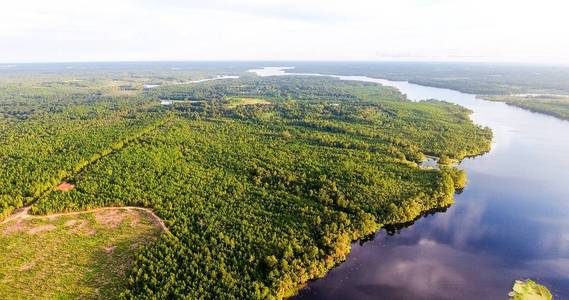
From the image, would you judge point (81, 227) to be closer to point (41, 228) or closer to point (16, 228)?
point (41, 228)

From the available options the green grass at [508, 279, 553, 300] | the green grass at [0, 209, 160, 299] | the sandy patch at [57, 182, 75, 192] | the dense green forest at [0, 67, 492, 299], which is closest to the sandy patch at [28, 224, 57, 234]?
the green grass at [0, 209, 160, 299]

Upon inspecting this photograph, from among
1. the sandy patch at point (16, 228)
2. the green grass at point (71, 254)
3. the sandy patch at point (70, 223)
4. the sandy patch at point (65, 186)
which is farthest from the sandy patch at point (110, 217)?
the sandy patch at point (65, 186)

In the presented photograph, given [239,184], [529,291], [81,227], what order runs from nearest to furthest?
[529,291] → [81,227] → [239,184]

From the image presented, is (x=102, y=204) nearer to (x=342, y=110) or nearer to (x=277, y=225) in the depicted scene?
(x=277, y=225)

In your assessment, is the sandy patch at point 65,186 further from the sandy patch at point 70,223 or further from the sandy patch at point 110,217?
the sandy patch at point 110,217

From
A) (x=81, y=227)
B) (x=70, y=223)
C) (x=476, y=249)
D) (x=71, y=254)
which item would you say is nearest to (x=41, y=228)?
(x=70, y=223)

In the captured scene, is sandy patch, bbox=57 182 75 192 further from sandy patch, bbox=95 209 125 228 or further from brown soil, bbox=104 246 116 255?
brown soil, bbox=104 246 116 255

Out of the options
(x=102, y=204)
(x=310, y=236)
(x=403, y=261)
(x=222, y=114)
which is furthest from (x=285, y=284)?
(x=222, y=114)
